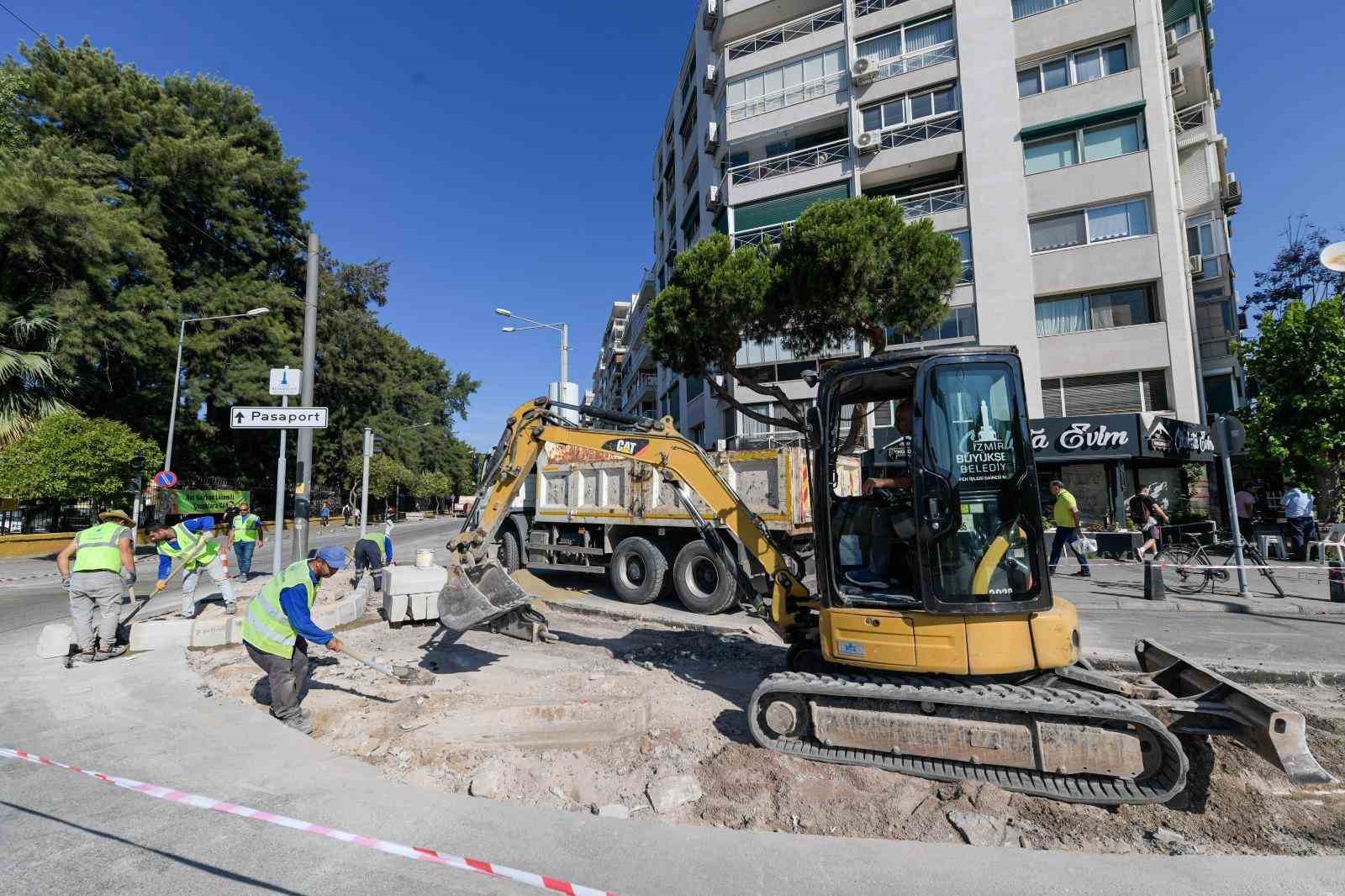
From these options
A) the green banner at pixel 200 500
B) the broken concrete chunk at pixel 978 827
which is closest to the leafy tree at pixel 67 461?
the green banner at pixel 200 500

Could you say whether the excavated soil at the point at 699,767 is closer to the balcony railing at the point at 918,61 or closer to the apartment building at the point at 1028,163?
the apartment building at the point at 1028,163

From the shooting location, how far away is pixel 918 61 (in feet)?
70.6

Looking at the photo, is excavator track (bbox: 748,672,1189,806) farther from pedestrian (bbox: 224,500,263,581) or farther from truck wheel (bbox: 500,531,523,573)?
pedestrian (bbox: 224,500,263,581)

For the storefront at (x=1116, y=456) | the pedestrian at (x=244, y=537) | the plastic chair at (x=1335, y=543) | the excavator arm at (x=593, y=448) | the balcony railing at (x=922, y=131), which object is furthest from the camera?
the balcony railing at (x=922, y=131)

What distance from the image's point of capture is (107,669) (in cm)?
619

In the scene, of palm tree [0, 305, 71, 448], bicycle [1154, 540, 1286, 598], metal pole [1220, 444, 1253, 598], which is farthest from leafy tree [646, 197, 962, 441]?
palm tree [0, 305, 71, 448]

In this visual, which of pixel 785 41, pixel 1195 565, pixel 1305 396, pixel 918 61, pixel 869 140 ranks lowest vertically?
pixel 1195 565

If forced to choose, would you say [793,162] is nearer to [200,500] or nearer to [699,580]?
[699,580]

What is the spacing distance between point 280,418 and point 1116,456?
19289mm

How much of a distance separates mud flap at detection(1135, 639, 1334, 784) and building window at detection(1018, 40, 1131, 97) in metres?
21.3

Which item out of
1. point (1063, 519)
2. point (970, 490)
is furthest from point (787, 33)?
point (970, 490)

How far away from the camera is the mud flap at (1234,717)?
3264 mm

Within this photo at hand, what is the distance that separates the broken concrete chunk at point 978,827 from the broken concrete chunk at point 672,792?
1.42 meters

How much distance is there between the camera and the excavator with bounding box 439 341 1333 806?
3607 mm
